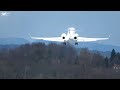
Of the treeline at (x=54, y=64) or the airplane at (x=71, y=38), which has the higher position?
the airplane at (x=71, y=38)

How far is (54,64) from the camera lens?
81.8ft

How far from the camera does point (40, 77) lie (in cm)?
2492

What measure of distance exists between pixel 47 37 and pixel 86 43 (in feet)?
1.79

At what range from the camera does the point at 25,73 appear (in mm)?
24922

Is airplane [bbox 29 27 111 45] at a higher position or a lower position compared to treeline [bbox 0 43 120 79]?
higher

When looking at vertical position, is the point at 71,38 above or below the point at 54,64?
above

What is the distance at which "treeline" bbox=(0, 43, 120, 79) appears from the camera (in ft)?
81.8

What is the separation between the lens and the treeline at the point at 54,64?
24.9m

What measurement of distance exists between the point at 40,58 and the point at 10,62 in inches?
16.5
